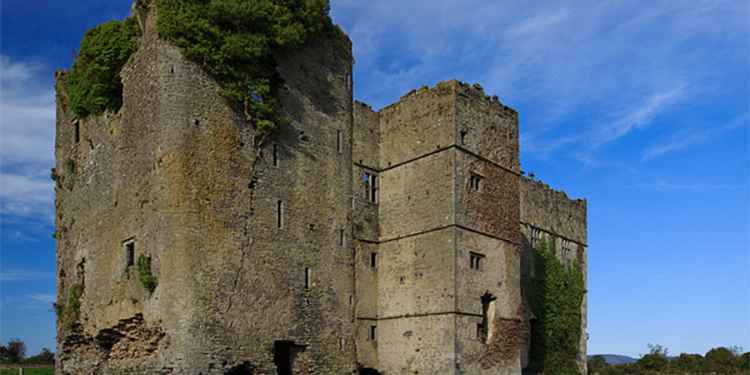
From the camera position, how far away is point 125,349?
24.8m

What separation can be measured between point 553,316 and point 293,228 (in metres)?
16.5

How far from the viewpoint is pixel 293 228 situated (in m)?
26.0

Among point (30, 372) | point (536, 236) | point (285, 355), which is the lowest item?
point (30, 372)

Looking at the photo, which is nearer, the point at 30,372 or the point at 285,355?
the point at 285,355

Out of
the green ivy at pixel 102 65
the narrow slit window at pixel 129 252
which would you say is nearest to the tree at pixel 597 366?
the narrow slit window at pixel 129 252

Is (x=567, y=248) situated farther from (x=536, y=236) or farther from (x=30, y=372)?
(x=30, y=372)

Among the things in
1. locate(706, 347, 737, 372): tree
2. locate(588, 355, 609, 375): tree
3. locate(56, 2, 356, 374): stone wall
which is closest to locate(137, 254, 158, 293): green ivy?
locate(56, 2, 356, 374): stone wall

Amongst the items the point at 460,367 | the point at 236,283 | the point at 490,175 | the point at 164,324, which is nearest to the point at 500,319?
the point at 460,367

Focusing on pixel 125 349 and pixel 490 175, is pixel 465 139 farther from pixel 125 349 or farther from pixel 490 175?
pixel 125 349

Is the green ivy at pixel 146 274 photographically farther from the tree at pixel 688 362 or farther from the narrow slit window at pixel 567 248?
the tree at pixel 688 362

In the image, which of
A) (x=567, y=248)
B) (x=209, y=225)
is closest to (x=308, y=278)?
(x=209, y=225)

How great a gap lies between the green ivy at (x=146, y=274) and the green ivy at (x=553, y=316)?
1925cm

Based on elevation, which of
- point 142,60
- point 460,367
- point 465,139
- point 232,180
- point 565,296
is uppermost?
point 142,60

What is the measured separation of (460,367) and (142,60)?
46.9 feet
